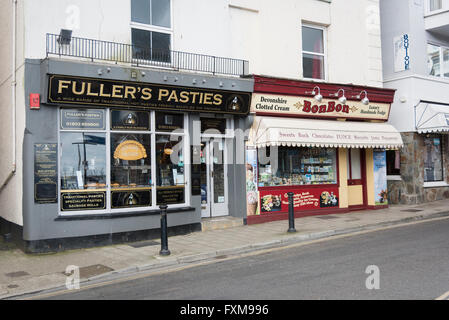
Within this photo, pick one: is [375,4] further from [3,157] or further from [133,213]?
[3,157]

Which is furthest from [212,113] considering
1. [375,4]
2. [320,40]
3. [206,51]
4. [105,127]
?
[375,4]

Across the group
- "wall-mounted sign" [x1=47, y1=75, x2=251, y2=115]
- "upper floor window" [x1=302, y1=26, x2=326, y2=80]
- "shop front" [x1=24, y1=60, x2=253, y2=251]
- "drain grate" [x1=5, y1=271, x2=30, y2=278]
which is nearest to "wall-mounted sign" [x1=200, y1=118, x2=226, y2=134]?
"shop front" [x1=24, y1=60, x2=253, y2=251]

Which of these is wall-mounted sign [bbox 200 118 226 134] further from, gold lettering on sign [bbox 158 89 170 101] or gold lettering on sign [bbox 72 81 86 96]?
gold lettering on sign [bbox 72 81 86 96]

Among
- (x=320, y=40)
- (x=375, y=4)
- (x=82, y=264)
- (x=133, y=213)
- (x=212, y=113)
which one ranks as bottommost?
(x=82, y=264)

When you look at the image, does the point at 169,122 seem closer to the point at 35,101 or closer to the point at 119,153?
the point at 119,153

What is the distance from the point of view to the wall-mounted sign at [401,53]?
646 inches

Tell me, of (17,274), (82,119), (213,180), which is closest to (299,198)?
(213,180)

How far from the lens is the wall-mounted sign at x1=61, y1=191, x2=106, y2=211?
9.80 metres

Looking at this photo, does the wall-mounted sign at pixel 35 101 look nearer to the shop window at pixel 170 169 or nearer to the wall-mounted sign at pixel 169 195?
the shop window at pixel 170 169

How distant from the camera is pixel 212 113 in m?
12.0

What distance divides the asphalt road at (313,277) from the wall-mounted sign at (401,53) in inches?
372

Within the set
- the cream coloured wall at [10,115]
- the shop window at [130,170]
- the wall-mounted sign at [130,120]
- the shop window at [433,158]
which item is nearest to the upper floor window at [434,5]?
the shop window at [433,158]

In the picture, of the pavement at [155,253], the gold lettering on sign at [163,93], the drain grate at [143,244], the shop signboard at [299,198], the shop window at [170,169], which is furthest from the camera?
the shop signboard at [299,198]

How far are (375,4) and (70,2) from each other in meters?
11.3
